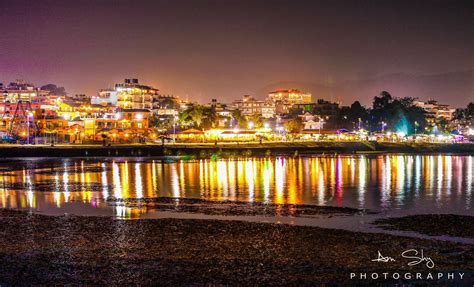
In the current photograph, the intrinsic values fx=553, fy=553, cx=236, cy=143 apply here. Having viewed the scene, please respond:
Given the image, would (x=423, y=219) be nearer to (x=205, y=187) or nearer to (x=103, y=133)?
(x=205, y=187)

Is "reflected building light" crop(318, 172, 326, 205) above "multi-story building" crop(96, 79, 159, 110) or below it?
below

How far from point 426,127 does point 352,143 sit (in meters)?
66.6

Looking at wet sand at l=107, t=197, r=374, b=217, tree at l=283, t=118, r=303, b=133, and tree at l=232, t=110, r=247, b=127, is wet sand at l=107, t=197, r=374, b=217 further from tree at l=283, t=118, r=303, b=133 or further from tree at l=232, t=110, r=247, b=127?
tree at l=232, t=110, r=247, b=127

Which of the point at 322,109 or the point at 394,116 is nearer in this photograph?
the point at 394,116

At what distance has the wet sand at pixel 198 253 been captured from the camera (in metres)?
Answer: 14.5

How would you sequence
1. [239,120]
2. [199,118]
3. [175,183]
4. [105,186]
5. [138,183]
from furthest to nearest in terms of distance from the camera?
[239,120], [199,118], [175,183], [138,183], [105,186]

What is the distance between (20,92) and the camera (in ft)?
606

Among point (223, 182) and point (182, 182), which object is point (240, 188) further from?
point (182, 182)

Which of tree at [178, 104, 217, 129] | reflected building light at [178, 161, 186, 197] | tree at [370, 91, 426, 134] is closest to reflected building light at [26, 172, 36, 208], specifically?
reflected building light at [178, 161, 186, 197]

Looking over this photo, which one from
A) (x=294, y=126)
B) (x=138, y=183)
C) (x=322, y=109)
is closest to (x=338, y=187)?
(x=138, y=183)
